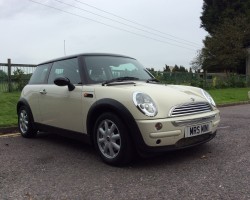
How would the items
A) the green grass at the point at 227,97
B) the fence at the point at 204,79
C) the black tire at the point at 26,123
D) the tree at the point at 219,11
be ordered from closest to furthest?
the black tire at the point at 26,123 → the green grass at the point at 227,97 → the fence at the point at 204,79 → the tree at the point at 219,11

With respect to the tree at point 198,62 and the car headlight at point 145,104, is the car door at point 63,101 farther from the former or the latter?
the tree at point 198,62

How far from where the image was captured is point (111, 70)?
5.43 m

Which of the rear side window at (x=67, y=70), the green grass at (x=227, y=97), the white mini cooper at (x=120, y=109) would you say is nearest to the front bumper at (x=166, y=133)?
the white mini cooper at (x=120, y=109)

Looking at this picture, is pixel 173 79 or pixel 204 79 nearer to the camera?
pixel 173 79

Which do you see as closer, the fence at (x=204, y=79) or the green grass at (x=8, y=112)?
the green grass at (x=8, y=112)

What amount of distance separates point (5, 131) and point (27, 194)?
404 cm

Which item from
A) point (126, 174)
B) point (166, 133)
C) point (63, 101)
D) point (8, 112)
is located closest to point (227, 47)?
point (8, 112)

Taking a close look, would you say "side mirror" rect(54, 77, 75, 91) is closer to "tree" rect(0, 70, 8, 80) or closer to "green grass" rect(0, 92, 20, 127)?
"green grass" rect(0, 92, 20, 127)

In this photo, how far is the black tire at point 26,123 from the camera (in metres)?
6.53

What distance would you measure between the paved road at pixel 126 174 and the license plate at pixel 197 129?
39cm

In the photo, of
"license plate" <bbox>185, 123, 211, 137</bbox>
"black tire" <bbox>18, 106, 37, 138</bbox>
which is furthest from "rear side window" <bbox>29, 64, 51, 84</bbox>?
"license plate" <bbox>185, 123, 211, 137</bbox>

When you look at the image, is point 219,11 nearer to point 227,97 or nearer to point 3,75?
point 227,97

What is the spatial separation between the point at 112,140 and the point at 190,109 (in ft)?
3.55

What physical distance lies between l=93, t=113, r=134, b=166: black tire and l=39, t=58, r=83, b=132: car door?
1.52ft
